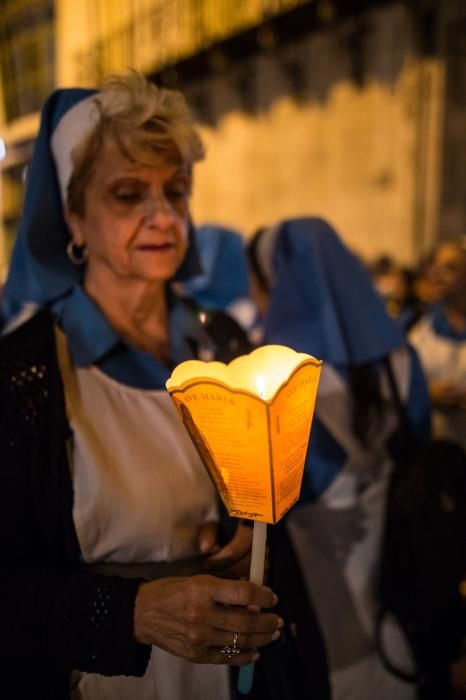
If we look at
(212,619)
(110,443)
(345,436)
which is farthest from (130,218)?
(345,436)

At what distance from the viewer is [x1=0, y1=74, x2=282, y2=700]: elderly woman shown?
0.97 meters

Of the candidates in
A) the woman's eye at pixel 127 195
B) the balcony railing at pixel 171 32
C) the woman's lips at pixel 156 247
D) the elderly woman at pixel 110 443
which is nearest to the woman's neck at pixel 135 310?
the elderly woman at pixel 110 443

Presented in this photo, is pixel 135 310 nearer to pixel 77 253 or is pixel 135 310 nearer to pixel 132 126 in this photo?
pixel 77 253

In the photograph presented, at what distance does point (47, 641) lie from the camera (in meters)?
1.00

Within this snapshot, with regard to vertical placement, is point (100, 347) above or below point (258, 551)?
above

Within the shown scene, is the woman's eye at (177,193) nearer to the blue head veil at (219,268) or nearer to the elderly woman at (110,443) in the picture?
the elderly woman at (110,443)

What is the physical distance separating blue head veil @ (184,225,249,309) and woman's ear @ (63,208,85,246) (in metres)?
2.89

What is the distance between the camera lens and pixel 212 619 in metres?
0.85

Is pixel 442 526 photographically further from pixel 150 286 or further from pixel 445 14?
pixel 445 14

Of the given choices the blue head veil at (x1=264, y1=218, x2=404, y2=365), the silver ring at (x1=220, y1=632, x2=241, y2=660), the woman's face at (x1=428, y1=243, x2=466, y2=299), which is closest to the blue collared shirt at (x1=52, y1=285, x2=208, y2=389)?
the silver ring at (x1=220, y1=632, x2=241, y2=660)

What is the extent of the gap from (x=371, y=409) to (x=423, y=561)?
58 cm

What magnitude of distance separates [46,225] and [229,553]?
1023mm

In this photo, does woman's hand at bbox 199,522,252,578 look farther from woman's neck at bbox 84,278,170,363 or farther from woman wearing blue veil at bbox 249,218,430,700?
woman wearing blue veil at bbox 249,218,430,700

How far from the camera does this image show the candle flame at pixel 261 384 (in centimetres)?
76
